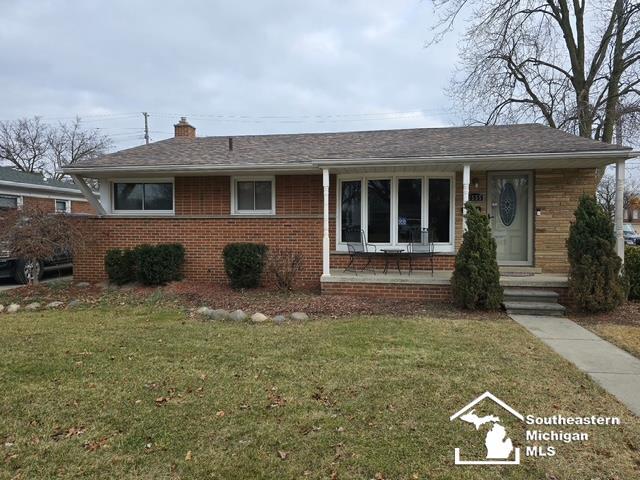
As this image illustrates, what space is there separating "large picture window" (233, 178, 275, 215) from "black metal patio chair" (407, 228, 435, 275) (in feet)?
10.5

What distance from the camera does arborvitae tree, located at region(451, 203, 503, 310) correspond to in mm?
6996

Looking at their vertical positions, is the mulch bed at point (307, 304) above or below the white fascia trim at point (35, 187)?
below

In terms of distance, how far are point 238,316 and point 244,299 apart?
1.35 m

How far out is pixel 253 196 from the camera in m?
9.88

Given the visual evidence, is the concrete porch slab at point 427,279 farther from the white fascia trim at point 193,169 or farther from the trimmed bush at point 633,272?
the white fascia trim at point 193,169

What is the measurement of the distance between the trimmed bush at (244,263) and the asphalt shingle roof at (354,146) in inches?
70.2

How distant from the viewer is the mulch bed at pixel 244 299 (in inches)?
282

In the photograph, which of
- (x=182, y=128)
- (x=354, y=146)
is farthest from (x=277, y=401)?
(x=182, y=128)

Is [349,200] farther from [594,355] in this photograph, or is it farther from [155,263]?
[594,355]

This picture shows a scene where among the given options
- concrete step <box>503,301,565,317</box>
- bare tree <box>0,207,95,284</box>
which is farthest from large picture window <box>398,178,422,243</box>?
bare tree <box>0,207,95,284</box>

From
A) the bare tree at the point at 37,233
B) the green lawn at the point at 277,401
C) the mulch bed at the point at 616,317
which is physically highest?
the bare tree at the point at 37,233

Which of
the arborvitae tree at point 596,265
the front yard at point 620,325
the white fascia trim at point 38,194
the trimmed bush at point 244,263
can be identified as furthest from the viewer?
the white fascia trim at point 38,194

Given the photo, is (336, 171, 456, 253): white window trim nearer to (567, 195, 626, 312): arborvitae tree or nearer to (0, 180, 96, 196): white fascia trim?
(567, 195, 626, 312): arborvitae tree

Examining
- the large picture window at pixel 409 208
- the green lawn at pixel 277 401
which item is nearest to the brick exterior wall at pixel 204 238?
the large picture window at pixel 409 208
